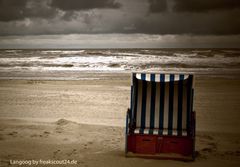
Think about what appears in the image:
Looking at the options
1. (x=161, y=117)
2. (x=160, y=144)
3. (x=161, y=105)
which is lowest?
(x=160, y=144)

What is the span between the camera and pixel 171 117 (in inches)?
195

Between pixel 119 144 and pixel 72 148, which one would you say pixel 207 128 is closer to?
pixel 119 144

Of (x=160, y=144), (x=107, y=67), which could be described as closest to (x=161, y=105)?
(x=160, y=144)

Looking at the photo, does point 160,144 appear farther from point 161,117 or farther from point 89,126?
point 89,126

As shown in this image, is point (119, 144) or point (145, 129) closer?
point (145, 129)

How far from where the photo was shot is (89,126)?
6.98 m

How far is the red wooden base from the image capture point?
4.68 metres

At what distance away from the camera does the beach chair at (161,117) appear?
4.67 metres

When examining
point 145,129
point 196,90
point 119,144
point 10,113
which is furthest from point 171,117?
point 196,90

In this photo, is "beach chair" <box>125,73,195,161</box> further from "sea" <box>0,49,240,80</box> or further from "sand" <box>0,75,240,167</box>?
"sea" <box>0,49,240,80</box>

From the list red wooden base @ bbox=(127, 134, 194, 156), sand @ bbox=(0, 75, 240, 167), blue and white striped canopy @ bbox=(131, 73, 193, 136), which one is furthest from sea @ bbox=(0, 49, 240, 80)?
red wooden base @ bbox=(127, 134, 194, 156)

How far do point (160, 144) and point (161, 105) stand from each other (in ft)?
2.26

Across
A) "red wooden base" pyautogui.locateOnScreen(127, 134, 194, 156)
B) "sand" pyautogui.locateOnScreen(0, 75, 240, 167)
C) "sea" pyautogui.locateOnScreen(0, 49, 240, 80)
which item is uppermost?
"sea" pyautogui.locateOnScreen(0, 49, 240, 80)

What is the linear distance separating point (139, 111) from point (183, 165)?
3.81 feet
